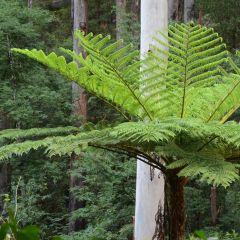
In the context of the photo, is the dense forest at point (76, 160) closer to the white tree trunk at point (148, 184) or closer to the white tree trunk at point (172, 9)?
the white tree trunk at point (172, 9)

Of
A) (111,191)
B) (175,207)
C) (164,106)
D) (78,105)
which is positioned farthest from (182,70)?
(78,105)

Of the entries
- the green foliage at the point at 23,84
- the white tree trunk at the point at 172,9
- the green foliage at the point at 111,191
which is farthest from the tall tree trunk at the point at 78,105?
the white tree trunk at the point at 172,9

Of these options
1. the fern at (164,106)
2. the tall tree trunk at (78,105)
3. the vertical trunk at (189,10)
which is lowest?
the fern at (164,106)

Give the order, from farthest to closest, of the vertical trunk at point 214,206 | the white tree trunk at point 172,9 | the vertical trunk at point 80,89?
the white tree trunk at point 172,9 < the vertical trunk at point 80,89 < the vertical trunk at point 214,206

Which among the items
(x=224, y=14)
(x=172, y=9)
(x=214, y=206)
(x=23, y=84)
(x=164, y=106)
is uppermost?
(x=172, y=9)

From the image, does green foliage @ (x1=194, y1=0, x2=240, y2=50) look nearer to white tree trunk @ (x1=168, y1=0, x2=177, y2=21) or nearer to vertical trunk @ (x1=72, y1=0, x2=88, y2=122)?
white tree trunk @ (x1=168, y1=0, x2=177, y2=21)

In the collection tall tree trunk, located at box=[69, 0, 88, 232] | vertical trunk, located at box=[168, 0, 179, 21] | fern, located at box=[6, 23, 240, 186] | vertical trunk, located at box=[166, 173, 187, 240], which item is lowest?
vertical trunk, located at box=[166, 173, 187, 240]

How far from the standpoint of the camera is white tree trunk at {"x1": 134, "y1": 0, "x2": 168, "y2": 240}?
153 inches

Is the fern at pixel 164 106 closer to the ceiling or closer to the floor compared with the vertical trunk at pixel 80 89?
closer to the floor

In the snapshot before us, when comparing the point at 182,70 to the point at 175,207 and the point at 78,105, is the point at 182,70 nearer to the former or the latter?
the point at 175,207

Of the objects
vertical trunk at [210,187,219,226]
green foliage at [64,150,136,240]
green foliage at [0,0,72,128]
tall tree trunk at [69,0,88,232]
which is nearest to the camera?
green foliage at [64,150,136,240]

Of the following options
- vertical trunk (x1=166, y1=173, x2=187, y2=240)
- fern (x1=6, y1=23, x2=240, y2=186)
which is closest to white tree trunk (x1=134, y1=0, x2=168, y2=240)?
fern (x1=6, y1=23, x2=240, y2=186)

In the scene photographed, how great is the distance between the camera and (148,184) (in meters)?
3.89

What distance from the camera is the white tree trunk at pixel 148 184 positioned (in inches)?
153
